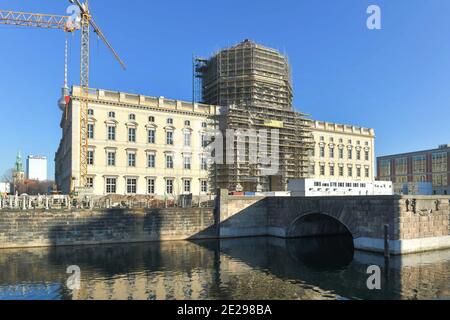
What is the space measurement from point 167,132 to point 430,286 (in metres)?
54.3

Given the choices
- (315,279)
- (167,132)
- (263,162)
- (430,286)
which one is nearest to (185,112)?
(167,132)

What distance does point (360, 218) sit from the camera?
1581 inches

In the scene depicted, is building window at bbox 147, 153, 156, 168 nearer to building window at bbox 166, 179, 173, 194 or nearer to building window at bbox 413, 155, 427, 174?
building window at bbox 166, 179, 173, 194

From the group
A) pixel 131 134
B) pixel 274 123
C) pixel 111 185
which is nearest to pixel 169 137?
pixel 131 134

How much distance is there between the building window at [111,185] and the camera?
65625 millimetres

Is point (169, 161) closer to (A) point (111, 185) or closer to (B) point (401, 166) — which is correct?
(A) point (111, 185)

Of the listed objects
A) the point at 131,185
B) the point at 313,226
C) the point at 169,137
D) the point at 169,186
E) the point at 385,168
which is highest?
the point at 169,137

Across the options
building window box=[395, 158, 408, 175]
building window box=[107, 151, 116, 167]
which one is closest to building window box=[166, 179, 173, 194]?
building window box=[107, 151, 116, 167]

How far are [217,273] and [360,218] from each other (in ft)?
61.2

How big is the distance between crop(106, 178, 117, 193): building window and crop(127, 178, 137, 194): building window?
2441 mm

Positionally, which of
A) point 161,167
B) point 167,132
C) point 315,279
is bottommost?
point 315,279

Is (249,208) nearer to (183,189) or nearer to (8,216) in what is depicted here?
(183,189)

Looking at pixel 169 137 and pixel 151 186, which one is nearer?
pixel 151 186
